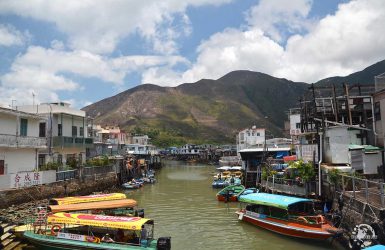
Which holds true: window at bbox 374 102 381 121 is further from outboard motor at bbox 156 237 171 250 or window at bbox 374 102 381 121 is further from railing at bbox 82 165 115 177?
railing at bbox 82 165 115 177

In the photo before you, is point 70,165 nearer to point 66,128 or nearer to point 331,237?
point 66,128

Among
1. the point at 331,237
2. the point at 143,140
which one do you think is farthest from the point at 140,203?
the point at 143,140

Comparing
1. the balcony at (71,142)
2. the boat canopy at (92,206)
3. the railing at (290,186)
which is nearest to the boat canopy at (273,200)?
the railing at (290,186)

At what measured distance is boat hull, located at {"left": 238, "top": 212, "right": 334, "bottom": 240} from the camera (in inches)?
898

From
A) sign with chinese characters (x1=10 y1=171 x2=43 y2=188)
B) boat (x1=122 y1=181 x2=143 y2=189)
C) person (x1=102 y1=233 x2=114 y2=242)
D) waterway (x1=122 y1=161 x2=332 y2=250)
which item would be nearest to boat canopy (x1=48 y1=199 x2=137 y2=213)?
waterway (x1=122 y1=161 x2=332 y2=250)

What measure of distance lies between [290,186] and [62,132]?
96.9 feet

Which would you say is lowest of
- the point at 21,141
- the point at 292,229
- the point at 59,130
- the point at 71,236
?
the point at 292,229

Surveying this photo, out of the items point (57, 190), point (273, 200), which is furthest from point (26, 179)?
point (273, 200)

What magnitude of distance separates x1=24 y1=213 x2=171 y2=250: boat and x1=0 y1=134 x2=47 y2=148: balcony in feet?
45.9

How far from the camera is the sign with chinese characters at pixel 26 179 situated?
102 feet

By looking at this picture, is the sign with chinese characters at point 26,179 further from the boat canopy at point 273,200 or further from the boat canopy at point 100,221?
the boat canopy at point 273,200

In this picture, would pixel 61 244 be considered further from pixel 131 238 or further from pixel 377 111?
pixel 377 111

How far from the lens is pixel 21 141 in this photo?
114 feet

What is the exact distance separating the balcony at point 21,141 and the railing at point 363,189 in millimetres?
28159
